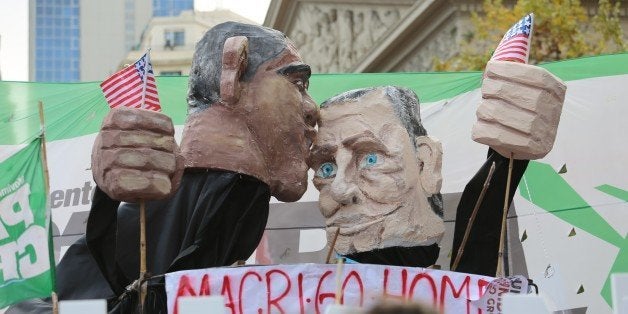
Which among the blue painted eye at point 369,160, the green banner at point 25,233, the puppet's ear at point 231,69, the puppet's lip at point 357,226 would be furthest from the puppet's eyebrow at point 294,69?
the green banner at point 25,233

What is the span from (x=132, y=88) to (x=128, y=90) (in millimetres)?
22

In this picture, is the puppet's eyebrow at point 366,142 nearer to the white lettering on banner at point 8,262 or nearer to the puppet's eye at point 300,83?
the puppet's eye at point 300,83

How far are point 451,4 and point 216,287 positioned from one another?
52.0ft

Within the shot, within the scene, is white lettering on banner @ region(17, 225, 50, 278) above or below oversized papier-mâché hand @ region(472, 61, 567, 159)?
below

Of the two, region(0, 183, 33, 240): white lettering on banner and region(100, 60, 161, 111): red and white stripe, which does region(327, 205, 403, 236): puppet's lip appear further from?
region(0, 183, 33, 240): white lettering on banner

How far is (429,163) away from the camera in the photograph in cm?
813

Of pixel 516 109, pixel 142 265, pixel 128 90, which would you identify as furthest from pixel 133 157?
pixel 516 109

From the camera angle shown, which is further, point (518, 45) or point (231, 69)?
point (231, 69)

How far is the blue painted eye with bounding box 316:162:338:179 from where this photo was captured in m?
8.13

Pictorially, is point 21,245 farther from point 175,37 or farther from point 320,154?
point 175,37

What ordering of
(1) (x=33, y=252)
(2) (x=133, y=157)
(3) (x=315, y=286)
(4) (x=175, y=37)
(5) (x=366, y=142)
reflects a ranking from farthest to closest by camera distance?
(4) (x=175, y=37) < (5) (x=366, y=142) < (1) (x=33, y=252) < (3) (x=315, y=286) < (2) (x=133, y=157)

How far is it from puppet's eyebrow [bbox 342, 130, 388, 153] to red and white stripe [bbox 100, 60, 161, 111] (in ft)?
3.53

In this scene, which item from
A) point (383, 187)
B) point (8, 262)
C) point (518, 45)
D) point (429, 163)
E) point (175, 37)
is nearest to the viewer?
point (518, 45)

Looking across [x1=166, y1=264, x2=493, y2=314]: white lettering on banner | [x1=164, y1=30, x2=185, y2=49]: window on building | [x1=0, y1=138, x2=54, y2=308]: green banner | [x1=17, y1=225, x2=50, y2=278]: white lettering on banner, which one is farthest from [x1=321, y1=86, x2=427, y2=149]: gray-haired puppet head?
[x1=164, y1=30, x2=185, y2=49]: window on building
